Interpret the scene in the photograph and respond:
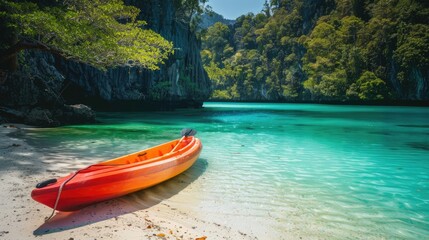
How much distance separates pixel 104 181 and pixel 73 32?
347 inches

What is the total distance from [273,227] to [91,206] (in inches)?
95.5

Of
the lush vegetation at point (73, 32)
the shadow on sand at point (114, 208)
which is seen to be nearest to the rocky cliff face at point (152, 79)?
the lush vegetation at point (73, 32)

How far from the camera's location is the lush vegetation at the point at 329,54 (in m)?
43.5

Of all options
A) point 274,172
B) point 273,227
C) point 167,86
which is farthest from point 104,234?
point 167,86

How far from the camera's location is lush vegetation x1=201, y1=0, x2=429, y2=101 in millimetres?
43500

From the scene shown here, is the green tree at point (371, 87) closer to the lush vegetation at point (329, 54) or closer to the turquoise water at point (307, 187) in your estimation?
the lush vegetation at point (329, 54)

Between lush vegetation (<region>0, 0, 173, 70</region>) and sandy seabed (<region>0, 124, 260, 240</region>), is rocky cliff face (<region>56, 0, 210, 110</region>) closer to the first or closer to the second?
lush vegetation (<region>0, 0, 173, 70</region>)

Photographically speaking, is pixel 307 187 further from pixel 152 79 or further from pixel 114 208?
pixel 152 79

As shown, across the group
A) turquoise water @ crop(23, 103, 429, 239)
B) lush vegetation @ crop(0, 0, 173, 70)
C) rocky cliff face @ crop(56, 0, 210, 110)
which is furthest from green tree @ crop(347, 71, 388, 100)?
lush vegetation @ crop(0, 0, 173, 70)

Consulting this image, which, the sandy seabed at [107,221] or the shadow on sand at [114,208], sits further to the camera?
the shadow on sand at [114,208]

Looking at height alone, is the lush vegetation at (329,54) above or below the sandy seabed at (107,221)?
above

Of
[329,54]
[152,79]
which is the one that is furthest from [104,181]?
[329,54]

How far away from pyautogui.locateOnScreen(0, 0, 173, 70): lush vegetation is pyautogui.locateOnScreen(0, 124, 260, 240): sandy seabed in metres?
7.56

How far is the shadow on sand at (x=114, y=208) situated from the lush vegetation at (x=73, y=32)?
26.4ft
